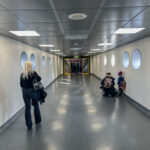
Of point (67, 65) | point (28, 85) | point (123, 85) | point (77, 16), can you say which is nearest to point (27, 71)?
point (28, 85)

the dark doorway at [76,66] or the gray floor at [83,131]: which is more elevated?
the dark doorway at [76,66]

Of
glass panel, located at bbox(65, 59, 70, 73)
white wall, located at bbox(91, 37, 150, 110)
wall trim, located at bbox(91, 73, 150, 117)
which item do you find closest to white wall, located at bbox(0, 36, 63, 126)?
wall trim, located at bbox(91, 73, 150, 117)

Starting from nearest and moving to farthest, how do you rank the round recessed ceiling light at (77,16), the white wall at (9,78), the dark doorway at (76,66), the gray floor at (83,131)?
the round recessed ceiling light at (77,16)
the gray floor at (83,131)
the white wall at (9,78)
the dark doorway at (76,66)

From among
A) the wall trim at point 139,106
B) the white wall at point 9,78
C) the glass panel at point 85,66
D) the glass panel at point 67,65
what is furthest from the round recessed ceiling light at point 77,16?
the glass panel at point 67,65

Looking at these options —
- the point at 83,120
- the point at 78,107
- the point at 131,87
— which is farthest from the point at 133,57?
the point at 83,120

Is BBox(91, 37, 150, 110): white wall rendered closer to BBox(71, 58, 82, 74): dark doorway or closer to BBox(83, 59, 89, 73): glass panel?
BBox(83, 59, 89, 73): glass panel

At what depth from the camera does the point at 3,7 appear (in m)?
1.87

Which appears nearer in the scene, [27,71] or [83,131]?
[83,131]

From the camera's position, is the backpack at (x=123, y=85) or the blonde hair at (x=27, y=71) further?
the backpack at (x=123, y=85)

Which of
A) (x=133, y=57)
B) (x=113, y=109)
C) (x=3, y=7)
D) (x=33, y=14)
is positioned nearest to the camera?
(x=3, y=7)

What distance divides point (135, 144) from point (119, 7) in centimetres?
258

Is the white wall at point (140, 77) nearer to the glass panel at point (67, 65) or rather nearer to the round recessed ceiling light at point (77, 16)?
the round recessed ceiling light at point (77, 16)

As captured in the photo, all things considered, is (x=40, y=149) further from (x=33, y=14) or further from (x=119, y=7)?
(x=119, y=7)

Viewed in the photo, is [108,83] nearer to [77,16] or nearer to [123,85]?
[123,85]
